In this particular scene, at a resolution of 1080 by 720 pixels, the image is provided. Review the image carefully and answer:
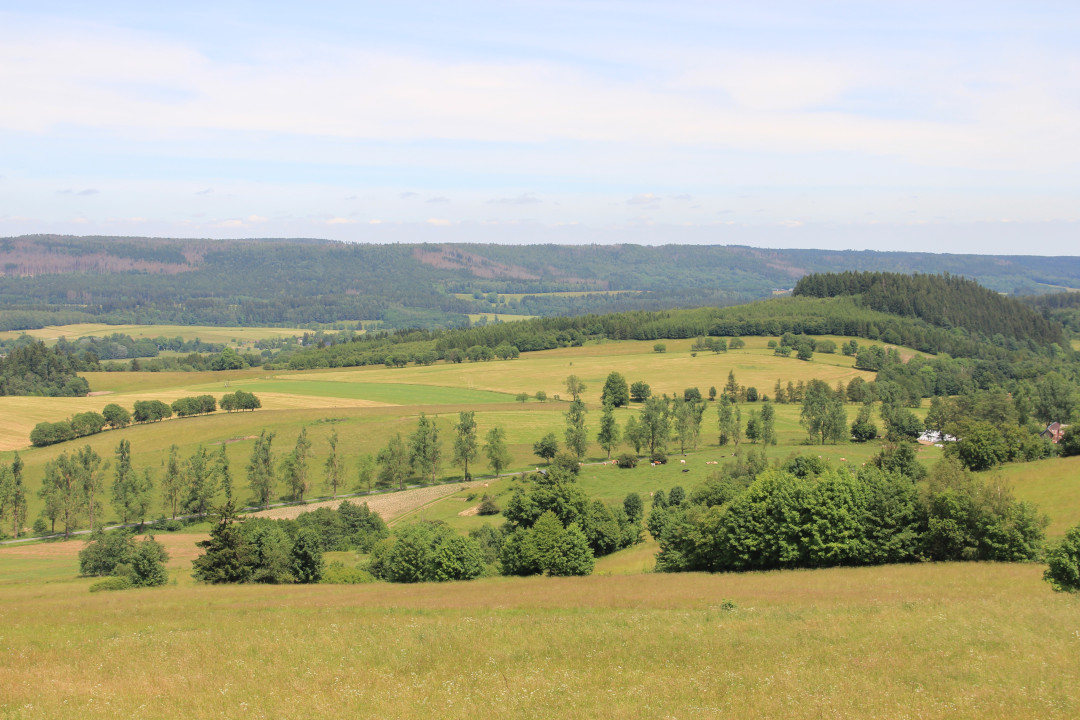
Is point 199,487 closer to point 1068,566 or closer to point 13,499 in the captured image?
point 13,499

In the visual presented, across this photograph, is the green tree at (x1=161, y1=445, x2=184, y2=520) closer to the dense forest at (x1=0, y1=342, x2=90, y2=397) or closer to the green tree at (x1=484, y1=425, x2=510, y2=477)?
the green tree at (x1=484, y1=425, x2=510, y2=477)

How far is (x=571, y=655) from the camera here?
88.9 ft

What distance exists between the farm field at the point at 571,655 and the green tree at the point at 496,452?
2936 inches

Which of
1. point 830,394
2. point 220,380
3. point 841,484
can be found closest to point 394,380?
point 220,380

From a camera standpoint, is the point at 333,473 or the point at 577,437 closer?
the point at 333,473

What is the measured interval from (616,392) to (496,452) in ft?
160

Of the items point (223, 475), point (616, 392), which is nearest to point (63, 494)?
point (223, 475)

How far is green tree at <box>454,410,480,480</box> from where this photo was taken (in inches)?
4624

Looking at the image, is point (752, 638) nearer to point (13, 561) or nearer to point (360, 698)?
point (360, 698)

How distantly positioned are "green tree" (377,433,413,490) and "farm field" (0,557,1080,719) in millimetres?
73784

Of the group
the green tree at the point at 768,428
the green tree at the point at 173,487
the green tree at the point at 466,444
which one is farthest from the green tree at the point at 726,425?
the green tree at the point at 173,487

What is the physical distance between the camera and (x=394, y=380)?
188m

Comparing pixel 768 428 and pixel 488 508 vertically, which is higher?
pixel 768 428

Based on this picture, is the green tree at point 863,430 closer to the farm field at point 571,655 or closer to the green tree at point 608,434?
the green tree at point 608,434
